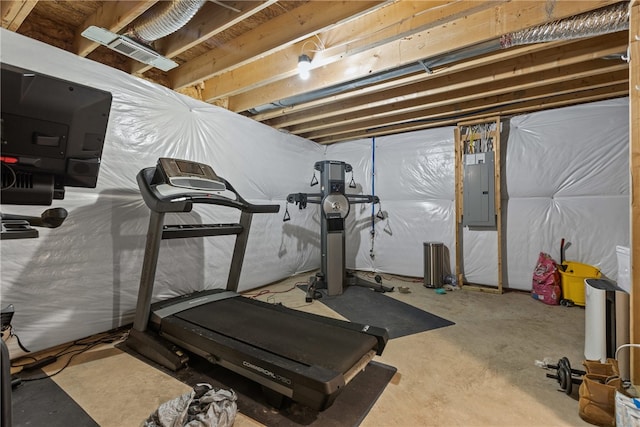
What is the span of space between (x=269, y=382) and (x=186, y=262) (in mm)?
1878

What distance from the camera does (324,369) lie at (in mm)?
1474

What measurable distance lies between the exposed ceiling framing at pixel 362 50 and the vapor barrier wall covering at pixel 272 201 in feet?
1.08

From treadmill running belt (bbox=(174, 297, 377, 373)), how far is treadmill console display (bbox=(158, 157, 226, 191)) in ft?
3.38

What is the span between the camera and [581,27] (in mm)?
1886

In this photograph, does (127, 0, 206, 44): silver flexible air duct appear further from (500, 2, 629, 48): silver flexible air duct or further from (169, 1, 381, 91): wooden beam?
(500, 2, 629, 48): silver flexible air duct

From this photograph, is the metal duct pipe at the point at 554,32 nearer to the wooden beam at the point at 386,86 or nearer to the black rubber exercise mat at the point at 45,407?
the wooden beam at the point at 386,86

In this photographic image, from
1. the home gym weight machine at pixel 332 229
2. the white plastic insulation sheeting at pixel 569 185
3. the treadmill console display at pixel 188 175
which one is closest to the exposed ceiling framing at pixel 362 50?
the white plastic insulation sheeting at pixel 569 185

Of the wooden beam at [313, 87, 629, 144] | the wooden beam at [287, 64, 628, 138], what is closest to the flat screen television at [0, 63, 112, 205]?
the wooden beam at [287, 64, 628, 138]

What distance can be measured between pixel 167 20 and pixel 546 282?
14.9 feet

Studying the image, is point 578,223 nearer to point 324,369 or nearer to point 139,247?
point 324,369

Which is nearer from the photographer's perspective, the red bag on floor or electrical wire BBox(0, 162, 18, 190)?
electrical wire BBox(0, 162, 18, 190)

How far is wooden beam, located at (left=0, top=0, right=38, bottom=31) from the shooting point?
5.79ft

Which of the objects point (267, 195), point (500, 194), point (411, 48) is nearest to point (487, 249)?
point (500, 194)

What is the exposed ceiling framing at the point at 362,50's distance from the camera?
1.96 meters
